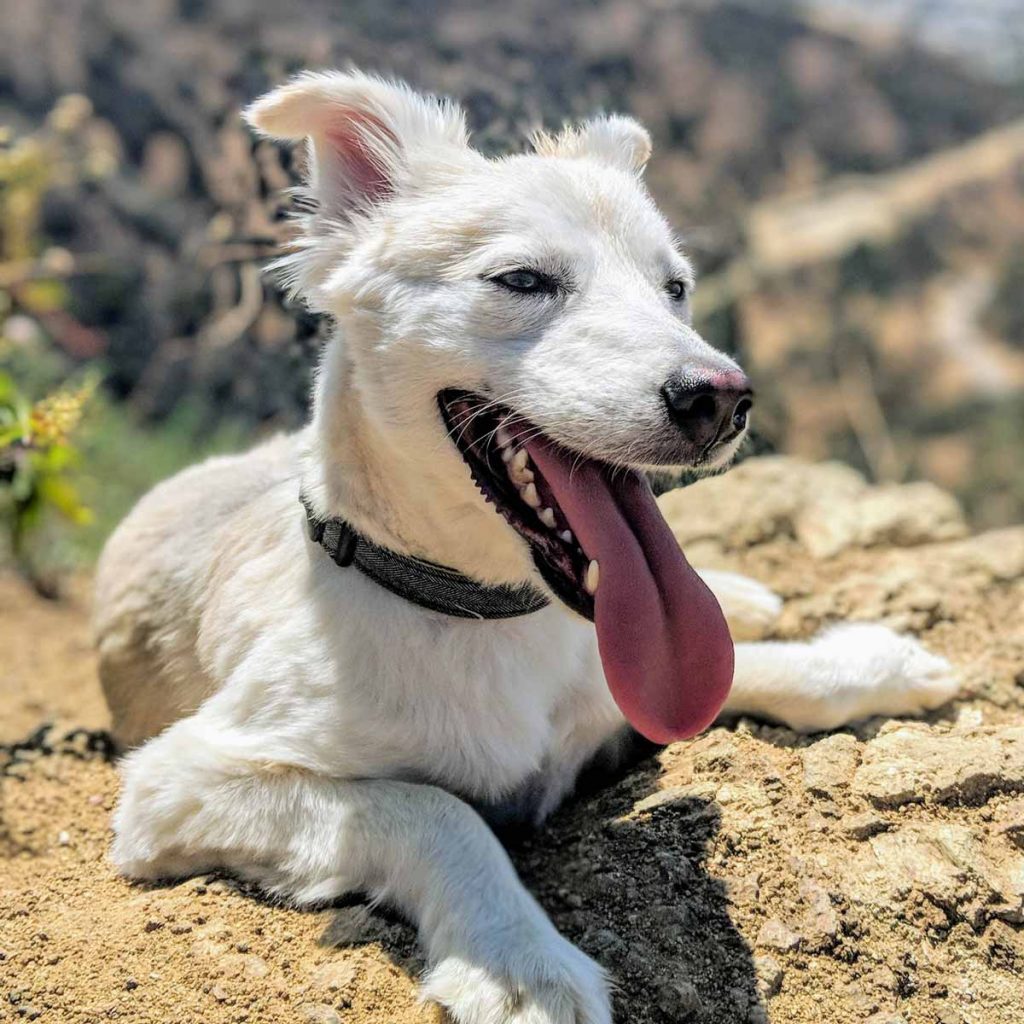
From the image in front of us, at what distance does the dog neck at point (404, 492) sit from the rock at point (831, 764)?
1039 mm

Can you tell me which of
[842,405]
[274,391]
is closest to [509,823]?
[274,391]

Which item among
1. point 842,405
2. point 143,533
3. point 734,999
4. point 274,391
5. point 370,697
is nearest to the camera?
point 734,999

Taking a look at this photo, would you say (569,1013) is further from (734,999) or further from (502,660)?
(502,660)

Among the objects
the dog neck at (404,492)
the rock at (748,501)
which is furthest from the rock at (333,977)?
the rock at (748,501)

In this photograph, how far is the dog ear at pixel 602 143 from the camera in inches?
146

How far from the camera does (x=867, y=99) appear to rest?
1236 inches

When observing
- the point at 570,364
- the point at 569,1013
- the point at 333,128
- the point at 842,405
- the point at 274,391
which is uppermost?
the point at 333,128

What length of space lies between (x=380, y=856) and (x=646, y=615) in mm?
938

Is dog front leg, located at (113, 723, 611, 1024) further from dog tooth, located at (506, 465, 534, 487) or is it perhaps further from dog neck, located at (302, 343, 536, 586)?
dog tooth, located at (506, 465, 534, 487)

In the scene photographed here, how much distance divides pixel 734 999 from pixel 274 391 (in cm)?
535

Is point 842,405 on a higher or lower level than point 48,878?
lower

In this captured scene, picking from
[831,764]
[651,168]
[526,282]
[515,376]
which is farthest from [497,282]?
[651,168]

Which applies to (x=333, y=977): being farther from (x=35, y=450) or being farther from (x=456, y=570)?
(x=35, y=450)

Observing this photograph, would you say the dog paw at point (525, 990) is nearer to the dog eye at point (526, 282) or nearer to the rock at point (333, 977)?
the rock at point (333, 977)
